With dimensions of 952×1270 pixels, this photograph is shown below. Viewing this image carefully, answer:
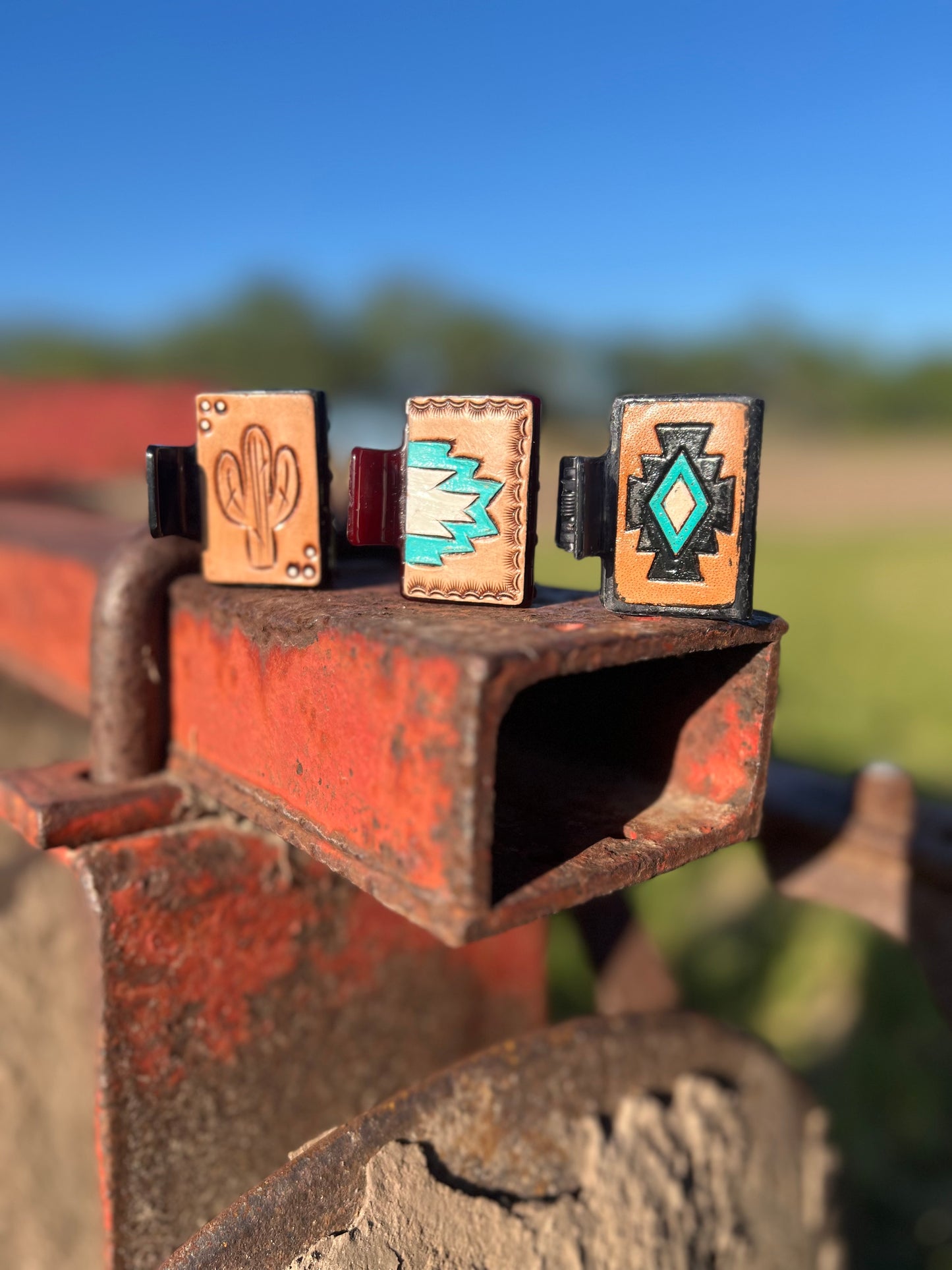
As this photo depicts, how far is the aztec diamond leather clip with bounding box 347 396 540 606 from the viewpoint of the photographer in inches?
33.4

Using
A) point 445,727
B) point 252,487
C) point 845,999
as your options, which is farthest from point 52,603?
point 845,999

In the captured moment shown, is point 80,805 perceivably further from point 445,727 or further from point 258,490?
point 445,727

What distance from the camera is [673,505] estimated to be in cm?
85

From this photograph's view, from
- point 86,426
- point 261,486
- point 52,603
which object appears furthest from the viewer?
point 86,426

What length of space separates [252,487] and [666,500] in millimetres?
425

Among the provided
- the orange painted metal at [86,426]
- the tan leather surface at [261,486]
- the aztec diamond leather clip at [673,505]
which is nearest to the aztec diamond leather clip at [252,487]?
the tan leather surface at [261,486]

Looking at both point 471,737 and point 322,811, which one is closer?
point 471,737

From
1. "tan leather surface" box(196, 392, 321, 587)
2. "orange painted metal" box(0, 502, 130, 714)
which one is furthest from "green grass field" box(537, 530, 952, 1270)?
"orange painted metal" box(0, 502, 130, 714)

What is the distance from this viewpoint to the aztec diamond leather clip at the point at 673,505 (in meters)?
0.83

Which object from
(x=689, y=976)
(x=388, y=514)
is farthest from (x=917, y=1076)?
(x=388, y=514)

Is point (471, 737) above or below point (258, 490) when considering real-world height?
below

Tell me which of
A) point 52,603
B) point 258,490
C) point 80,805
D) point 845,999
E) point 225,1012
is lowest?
point 845,999

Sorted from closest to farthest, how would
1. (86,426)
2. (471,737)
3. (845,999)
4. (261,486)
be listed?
(471,737), (261,486), (86,426), (845,999)

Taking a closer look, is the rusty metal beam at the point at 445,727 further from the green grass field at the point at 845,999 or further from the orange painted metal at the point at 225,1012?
the green grass field at the point at 845,999
